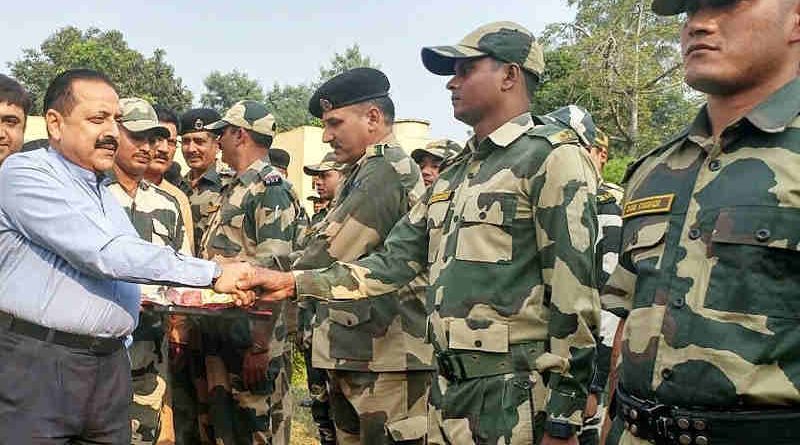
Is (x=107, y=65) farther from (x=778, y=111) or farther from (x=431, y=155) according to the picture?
(x=778, y=111)

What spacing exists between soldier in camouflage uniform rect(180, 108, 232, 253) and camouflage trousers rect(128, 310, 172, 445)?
1879 mm

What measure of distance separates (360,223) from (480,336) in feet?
4.67

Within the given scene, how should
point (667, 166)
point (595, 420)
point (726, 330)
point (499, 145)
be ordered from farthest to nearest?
point (595, 420) < point (499, 145) < point (667, 166) < point (726, 330)

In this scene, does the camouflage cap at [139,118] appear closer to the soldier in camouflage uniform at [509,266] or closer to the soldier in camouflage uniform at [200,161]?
the soldier in camouflage uniform at [200,161]

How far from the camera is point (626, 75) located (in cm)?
2684

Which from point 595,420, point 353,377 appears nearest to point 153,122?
point 353,377

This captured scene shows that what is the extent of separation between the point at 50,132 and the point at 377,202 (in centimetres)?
162

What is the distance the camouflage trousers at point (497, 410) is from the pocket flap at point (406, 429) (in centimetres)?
110

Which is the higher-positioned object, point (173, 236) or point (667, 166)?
point (667, 166)

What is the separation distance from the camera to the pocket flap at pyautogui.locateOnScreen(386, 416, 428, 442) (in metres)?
4.25

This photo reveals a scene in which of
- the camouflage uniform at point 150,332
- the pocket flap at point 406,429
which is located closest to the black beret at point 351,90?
the camouflage uniform at point 150,332

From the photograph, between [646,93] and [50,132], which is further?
[646,93]

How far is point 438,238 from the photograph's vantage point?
3.50 m

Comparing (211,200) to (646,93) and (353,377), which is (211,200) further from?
(646,93)
